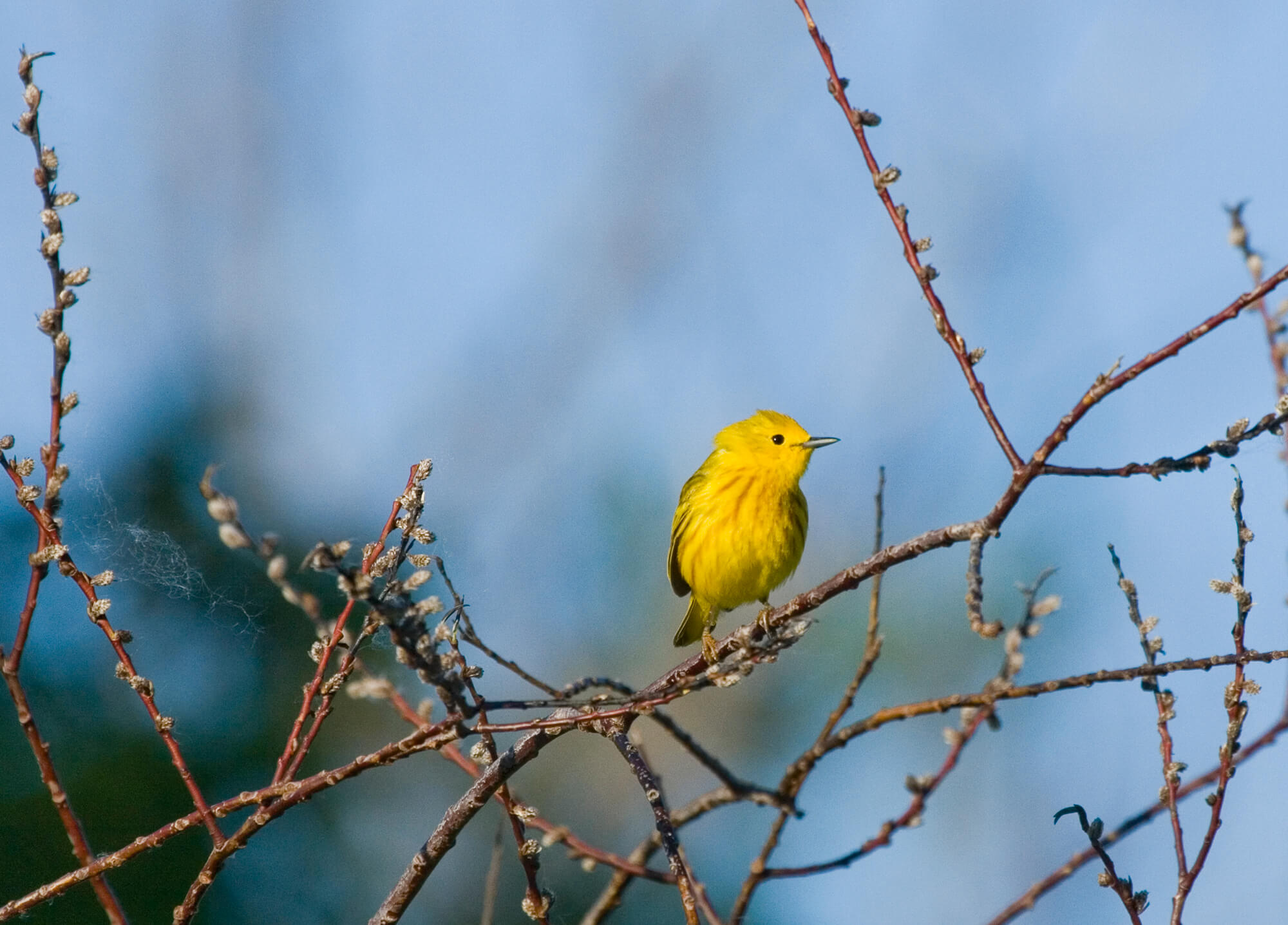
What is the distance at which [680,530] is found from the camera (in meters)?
5.70

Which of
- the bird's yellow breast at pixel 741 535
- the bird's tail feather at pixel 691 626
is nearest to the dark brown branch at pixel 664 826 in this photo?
the bird's yellow breast at pixel 741 535

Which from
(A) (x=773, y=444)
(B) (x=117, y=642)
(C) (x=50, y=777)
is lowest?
(C) (x=50, y=777)

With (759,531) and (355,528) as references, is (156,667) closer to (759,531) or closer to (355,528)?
(355,528)

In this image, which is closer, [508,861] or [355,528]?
[508,861]

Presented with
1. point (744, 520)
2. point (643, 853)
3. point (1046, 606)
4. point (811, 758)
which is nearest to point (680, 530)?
point (744, 520)

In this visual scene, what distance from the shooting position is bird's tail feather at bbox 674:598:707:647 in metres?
5.98

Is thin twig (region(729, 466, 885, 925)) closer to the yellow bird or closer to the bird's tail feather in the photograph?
the yellow bird

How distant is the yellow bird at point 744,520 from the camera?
17.4ft

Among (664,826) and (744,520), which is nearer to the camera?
(664,826)

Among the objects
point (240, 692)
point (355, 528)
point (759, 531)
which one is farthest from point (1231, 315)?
point (355, 528)

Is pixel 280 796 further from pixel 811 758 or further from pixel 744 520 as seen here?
pixel 744 520

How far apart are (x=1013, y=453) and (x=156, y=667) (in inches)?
281

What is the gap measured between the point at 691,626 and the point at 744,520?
0.96 meters

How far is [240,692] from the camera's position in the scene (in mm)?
8078
